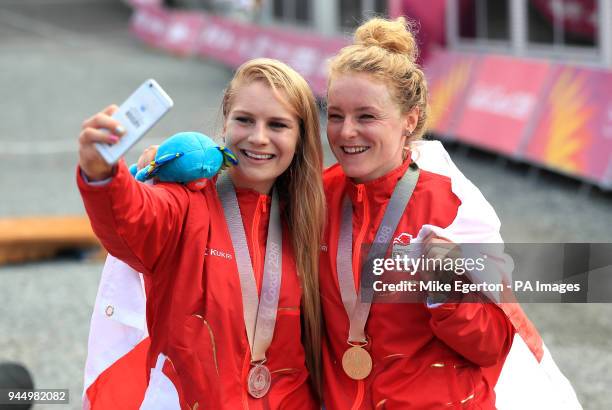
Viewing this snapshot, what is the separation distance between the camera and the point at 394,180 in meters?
2.97

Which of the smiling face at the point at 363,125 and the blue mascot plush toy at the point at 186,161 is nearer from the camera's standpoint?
the blue mascot plush toy at the point at 186,161

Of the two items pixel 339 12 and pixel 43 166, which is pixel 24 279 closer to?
pixel 43 166

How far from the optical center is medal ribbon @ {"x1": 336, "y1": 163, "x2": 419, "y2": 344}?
2854mm

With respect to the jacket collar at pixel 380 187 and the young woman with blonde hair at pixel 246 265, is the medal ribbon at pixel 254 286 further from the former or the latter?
the jacket collar at pixel 380 187

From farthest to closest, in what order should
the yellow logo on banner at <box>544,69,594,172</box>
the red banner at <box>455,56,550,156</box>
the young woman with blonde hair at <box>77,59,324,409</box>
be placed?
the red banner at <box>455,56,550,156</box>, the yellow logo on banner at <box>544,69,594,172</box>, the young woman with blonde hair at <box>77,59,324,409</box>

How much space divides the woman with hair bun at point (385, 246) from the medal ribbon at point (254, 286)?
20 centimetres

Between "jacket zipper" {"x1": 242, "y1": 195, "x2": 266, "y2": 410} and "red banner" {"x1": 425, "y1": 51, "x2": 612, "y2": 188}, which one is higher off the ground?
"jacket zipper" {"x1": 242, "y1": 195, "x2": 266, "y2": 410}

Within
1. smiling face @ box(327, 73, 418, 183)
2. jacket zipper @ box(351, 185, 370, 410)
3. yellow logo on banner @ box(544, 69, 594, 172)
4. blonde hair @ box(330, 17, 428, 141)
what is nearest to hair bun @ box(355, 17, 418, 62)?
blonde hair @ box(330, 17, 428, 141)

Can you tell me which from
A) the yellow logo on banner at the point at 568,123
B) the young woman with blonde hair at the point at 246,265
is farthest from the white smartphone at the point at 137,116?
the yellow logo on banner at the point at 568,123

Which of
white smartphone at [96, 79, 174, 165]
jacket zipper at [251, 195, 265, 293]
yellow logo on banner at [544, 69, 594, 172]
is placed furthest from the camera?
yellow logo on banner at [544, 69, 594, 172]

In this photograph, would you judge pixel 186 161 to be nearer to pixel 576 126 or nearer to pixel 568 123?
pixel 576 126

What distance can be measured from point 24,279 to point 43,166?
437 centimetres

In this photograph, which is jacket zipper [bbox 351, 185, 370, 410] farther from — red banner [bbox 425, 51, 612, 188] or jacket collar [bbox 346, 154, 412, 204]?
red banner [bbox 425, 51, 612, 188]

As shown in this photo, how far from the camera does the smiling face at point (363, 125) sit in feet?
9.64
